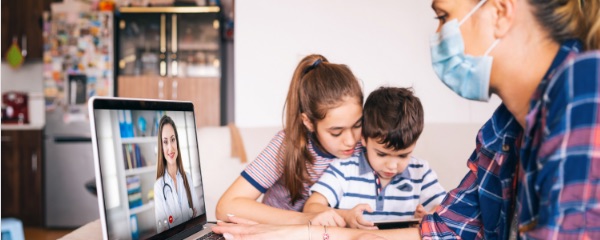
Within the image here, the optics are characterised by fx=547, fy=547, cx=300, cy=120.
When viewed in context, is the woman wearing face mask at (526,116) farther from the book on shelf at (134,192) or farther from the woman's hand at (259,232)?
the book on shelf at (134,192)

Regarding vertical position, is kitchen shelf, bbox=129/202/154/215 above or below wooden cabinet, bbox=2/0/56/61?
below

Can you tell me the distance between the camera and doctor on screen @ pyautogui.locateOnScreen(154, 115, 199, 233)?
3.42ft

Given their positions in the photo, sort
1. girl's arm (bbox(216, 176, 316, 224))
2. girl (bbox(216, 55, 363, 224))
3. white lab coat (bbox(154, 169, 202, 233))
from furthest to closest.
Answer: girl (bbox(216, 55, 363, 224)) < girl's arm (bbox(216, 176, 316, 224)) < white lab coat (bbox(154, 169, 202, 233))

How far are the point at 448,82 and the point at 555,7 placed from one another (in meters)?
0.21

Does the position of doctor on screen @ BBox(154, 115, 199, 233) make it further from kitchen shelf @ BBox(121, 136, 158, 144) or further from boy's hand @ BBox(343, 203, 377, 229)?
boy's hand @ BBox(343, 203, 377, 229)

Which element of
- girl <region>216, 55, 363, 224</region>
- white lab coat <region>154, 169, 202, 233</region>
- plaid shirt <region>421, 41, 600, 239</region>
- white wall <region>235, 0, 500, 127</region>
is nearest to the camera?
plaid shirt <region>421, 41, 600, 239</region>

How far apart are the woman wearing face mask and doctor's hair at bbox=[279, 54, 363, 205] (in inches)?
17.7

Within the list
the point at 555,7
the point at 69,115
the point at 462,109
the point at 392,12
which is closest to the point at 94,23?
the point at 69,115

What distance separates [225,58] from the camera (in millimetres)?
5137

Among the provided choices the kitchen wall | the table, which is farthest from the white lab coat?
the kitchen wall

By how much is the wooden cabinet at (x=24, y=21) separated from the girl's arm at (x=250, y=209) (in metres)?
3.96

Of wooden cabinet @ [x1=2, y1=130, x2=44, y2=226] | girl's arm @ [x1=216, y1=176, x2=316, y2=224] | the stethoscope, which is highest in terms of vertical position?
the stethoscope

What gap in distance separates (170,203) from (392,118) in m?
0.69

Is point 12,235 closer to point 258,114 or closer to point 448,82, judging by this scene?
point 448,82
